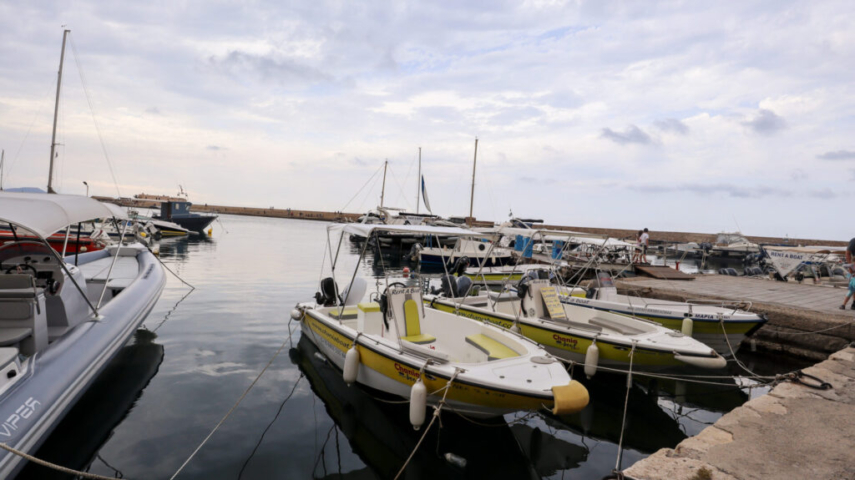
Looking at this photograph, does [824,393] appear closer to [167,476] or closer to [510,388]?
[510,388]

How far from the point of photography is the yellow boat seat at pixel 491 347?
6457mm

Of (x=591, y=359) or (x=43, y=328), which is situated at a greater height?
(x=43, y=328)

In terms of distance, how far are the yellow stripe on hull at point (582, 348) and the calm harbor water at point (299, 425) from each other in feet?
2.43

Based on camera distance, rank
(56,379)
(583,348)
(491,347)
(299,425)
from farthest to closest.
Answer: (583,348) → (491,347) → (299,425) → (56,379)

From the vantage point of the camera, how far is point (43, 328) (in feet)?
18.1

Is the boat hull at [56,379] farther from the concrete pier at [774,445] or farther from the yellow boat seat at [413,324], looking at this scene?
the concrete pier at [774,445]

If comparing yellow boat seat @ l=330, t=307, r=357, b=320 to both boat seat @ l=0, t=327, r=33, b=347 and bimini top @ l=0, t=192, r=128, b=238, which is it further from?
boat seat @ l=0, t=327, r=33, b=347

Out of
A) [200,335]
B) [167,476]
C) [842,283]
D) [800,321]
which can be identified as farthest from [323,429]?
[842,283]

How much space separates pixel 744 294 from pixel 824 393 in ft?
29.8

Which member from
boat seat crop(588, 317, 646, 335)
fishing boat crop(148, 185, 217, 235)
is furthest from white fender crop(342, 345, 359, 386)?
fishing boat crop(148, 185, 217, 235)

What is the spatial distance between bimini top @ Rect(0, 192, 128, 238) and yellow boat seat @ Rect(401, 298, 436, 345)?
4824 mm

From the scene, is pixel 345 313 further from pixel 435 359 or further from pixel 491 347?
pixel 435 359

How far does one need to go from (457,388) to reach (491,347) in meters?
1.57

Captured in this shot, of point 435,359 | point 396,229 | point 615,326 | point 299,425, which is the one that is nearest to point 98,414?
point 299,425
